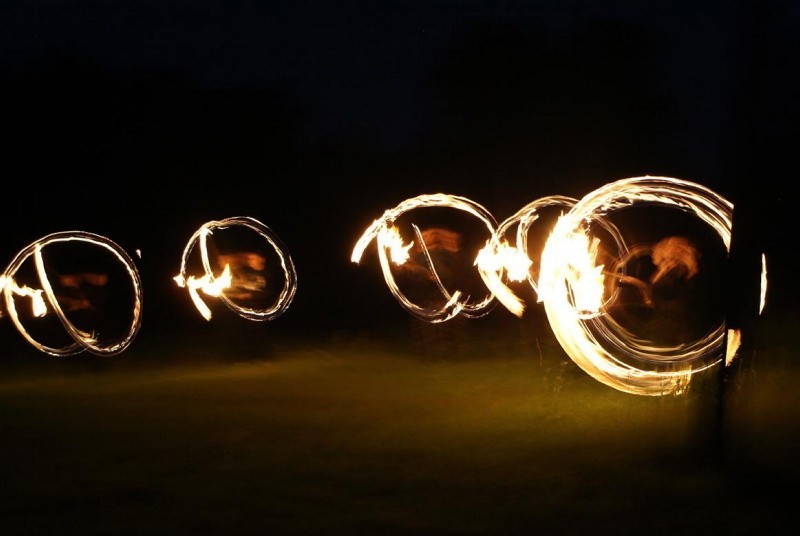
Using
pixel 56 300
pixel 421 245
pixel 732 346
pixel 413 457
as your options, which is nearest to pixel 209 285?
pixel 56 300

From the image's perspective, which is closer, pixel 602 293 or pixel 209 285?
pixel 602 293

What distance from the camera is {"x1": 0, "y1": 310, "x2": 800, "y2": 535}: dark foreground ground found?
4.97 m

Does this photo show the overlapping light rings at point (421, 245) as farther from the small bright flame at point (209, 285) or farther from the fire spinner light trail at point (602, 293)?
the fire spinner light trail at point (602, 293)

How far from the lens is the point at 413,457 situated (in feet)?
20.4

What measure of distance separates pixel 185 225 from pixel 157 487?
12.3 metres

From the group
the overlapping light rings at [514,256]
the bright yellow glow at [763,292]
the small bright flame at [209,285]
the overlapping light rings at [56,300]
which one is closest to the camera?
the bright yellow glow at [763,292]

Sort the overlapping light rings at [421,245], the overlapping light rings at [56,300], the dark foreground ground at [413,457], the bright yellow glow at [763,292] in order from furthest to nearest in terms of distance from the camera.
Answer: the overlapping light rings at [421,245] < the overlapping light rings at [56,300] < the bright yellow glow at [763,292] < the dark foreground ground at [413,457]

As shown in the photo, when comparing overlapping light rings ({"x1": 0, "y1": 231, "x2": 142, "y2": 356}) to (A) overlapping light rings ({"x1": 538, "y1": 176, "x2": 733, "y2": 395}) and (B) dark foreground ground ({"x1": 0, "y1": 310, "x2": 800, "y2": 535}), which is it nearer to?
(B) dark foreground ground ({"x1": 0, "y1": 310, "x2": 800, "y2": 535})

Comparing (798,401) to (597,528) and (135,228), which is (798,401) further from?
(135,228)

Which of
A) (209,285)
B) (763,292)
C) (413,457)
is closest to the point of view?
(763,292)

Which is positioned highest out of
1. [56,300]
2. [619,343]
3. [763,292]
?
[56,300]

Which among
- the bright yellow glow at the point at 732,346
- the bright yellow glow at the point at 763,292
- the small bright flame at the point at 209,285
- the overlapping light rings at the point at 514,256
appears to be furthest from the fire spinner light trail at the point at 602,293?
the small bright flame at the point at 209,285

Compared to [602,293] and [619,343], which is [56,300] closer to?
[602,293]

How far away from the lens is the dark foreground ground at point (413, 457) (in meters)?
4.97
